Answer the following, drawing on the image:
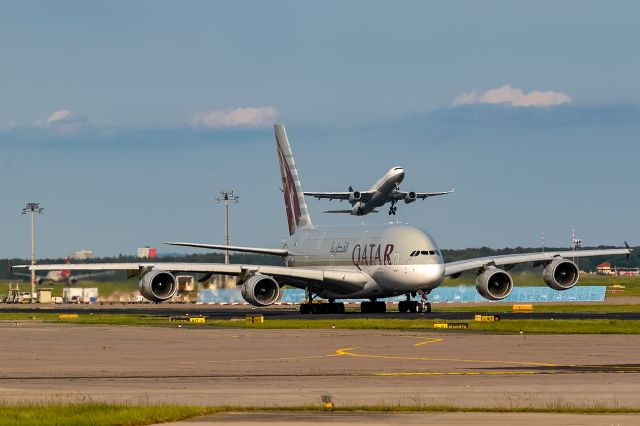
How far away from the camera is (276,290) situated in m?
76.4

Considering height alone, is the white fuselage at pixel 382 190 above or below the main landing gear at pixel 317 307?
above

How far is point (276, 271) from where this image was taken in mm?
77875

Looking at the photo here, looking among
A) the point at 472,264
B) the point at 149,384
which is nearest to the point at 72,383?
the point at 149,384

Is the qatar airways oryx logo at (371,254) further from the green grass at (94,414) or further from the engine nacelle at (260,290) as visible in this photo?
the green grass at (94,414)

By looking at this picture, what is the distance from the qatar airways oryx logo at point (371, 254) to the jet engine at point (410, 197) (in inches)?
2202

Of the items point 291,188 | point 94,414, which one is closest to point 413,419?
point 94,414

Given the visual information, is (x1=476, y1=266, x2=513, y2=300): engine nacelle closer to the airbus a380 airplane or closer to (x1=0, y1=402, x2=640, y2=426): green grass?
the airbus a380 airplane

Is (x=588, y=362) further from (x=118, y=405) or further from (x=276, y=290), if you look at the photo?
(x=276, y=290)

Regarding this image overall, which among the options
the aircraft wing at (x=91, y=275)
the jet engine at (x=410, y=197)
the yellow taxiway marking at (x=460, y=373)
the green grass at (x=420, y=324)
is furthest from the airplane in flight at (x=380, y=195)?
the yellow taxiway marking at (x=460, y=373)

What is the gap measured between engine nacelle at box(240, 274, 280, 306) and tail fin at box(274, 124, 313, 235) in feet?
57.6

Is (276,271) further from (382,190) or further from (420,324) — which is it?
(382,190)

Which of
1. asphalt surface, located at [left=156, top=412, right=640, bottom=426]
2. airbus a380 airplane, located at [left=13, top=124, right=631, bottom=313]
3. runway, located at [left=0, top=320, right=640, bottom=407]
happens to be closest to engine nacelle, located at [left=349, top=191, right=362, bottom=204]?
airbus a380 airplane, located at [left=13, top=124, right=631, bottom=313]

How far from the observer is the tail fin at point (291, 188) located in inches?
3752

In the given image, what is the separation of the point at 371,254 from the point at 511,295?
34992 mm
